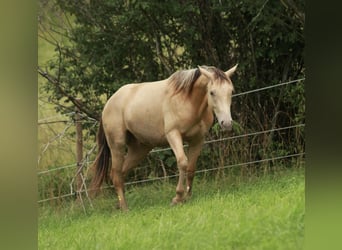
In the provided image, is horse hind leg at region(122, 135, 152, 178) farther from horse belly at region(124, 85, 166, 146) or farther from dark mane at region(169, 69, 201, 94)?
dark mane at region(169, 69, 201, 94)

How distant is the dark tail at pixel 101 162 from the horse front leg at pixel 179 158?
1.41ft

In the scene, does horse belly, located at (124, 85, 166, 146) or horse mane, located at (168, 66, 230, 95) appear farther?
horse belly, located at (124, 85, 166, 146)

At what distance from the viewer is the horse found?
358cm

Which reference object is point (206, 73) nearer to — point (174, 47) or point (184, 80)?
point (184, 80)

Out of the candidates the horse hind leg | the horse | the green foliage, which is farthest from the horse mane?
the horse hind leg

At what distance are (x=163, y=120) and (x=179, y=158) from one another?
9.9 inches

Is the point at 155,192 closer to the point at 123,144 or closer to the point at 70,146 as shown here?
the point at 123,144

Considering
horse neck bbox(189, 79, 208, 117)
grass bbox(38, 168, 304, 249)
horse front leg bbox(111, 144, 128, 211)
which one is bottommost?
grass bbox(38, 168, 304, 249)

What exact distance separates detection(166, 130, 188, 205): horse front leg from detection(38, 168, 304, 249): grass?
7cm

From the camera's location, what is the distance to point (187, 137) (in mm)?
3740

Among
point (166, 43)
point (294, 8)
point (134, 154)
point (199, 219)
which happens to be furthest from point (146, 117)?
point (294, 8)

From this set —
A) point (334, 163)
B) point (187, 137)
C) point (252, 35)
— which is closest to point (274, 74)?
point (252, 35)

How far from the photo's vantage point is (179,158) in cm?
367

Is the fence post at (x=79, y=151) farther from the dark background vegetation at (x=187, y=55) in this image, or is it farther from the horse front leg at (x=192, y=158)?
the horse front leg at (x=192, y=158)
